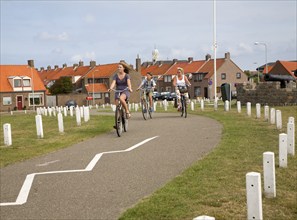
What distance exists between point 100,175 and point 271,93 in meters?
22.8

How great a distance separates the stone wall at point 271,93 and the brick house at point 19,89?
169 ft

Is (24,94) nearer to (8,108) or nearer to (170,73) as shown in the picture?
(8,108)

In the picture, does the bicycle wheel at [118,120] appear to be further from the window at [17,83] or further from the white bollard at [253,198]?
the window at [17,83]

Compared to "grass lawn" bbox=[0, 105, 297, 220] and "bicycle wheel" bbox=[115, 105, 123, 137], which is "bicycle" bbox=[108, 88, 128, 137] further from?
"grass lawn" bbox=[0, 105, 297, 220]

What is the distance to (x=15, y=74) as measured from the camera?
7388cm

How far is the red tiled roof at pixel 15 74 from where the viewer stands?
7211cm

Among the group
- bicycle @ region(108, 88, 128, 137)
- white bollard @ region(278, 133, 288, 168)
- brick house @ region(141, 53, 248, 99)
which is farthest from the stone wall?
brick house @ region(141, 53, 248, 99)

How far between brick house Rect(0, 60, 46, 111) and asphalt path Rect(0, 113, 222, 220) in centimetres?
6413

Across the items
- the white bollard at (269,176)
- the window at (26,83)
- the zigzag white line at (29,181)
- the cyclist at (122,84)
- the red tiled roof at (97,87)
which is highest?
the window at (26,83)

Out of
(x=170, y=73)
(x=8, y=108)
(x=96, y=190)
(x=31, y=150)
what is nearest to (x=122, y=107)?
(x=31, y=150)

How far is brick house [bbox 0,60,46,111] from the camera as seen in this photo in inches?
2820

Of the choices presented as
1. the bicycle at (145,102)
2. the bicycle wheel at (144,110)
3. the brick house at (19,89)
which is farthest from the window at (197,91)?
the bicycle wheel at (144,110)

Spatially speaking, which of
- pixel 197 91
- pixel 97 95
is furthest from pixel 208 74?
pixel 97 95

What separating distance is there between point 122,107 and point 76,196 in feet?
20.0
